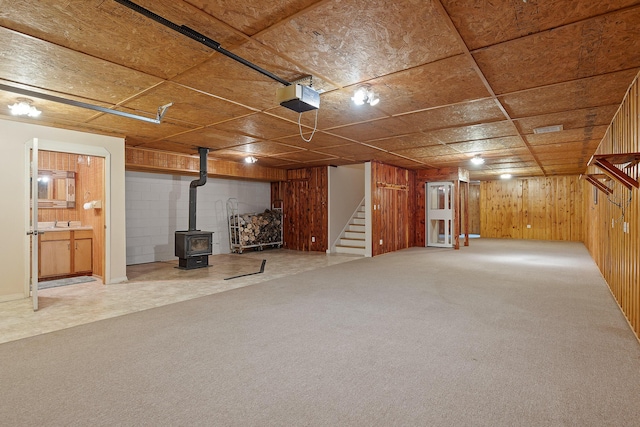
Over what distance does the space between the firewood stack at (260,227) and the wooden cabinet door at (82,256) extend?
344cm

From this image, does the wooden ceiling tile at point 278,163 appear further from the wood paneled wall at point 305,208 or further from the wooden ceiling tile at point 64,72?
the wooden ceiling tile at point 64,72

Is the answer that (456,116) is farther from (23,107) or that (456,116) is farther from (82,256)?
(82,256)

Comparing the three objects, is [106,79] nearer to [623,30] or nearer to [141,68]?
[141,68]

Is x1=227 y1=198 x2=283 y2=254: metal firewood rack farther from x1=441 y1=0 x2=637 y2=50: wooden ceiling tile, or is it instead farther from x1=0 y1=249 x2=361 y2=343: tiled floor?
x1=441 y1=0 x2=637 y2=50: wooden ceiling tile

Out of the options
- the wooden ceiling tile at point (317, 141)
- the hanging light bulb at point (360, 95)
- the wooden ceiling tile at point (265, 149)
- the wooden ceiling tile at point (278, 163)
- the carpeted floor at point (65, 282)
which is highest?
the wooden ceiling tile at point (278, 163)

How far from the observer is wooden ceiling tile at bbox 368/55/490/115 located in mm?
2851

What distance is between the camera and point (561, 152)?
6660 mm

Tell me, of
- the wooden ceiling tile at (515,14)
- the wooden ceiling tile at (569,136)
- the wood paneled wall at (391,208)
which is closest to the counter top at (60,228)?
the wood paneled wall at (391,208)

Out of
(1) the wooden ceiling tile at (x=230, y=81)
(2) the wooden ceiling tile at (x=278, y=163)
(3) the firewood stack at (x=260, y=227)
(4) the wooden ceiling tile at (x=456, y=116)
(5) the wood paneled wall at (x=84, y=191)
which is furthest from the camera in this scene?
(3) the firewood stack at (x=260, y=227)

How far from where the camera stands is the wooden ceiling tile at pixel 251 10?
6.48ft

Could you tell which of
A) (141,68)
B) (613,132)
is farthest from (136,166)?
(613,132)

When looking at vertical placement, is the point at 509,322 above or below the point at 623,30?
below

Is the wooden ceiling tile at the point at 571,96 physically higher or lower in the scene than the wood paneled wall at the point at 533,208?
higher

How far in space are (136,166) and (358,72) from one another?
534 cm
